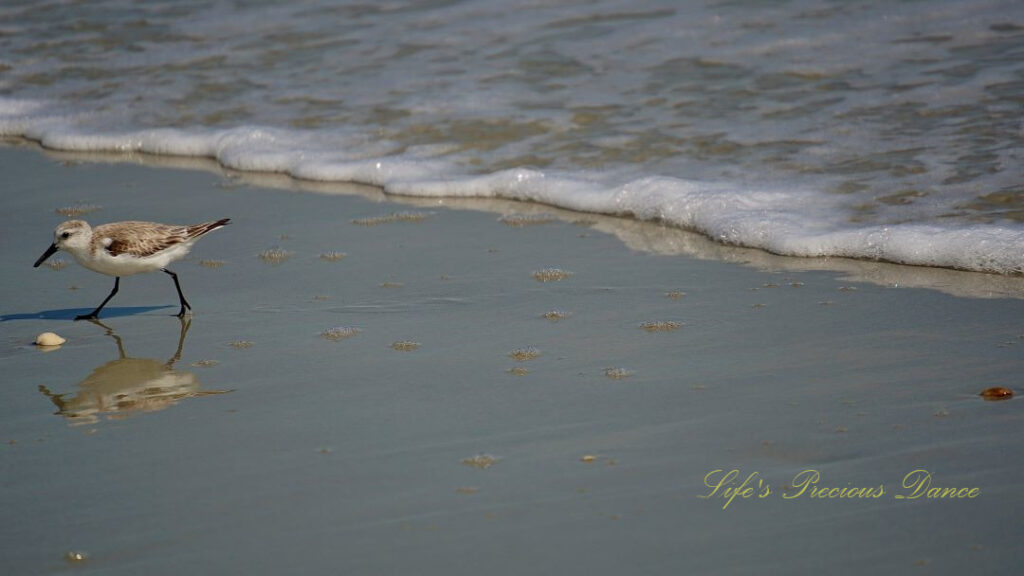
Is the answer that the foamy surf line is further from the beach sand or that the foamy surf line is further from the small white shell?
the small white shell

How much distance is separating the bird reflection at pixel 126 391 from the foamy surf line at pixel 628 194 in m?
2.95

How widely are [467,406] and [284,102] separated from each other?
249 inches

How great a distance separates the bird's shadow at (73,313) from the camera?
18.4 feet

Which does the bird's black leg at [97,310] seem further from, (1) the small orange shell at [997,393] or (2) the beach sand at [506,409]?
(1) the small orange shell at [997,393]

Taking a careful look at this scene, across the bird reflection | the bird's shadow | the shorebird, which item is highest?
the shorebird

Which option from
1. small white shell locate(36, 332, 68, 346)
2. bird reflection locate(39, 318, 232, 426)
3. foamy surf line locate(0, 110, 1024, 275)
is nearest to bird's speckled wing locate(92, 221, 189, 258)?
small white shell locate(36, 332, 68, 346)

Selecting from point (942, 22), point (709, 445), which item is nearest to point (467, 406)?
point (709, 445)

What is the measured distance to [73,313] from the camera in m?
5.71

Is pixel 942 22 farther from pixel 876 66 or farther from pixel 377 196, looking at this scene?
pixel 377 196

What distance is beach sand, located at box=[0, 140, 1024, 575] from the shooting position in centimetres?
335

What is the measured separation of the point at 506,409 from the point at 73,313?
8.30 feet

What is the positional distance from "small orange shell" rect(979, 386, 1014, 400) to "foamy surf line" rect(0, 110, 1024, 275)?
1570mm

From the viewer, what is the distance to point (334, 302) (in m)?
5.64

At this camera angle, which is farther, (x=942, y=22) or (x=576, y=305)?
(x=942, y=22)
